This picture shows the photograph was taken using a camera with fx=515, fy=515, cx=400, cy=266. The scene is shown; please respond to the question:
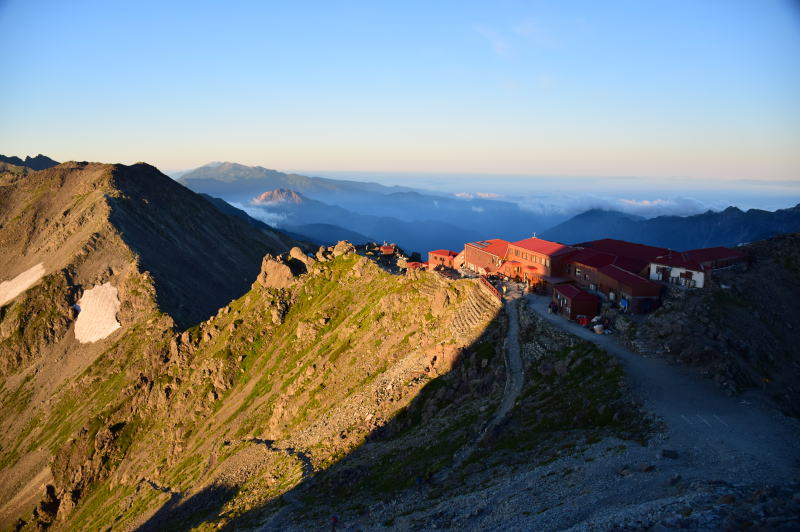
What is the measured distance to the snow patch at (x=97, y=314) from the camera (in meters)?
134

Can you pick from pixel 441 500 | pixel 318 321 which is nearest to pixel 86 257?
pixel 318 321

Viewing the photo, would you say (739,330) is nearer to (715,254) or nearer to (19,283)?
(715,254)

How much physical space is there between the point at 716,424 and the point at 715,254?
124 feet

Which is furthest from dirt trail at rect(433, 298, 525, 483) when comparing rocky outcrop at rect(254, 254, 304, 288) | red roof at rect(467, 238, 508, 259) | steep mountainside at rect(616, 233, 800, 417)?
rocky outcrop at rect(254, 254, 304, 288)

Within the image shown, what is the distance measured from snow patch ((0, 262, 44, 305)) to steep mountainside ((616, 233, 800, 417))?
536ft

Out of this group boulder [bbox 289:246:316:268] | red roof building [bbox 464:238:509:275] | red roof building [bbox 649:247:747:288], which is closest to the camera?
red roof building [bbox 649:247:747:288]

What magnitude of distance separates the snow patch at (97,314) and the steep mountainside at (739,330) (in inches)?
5014

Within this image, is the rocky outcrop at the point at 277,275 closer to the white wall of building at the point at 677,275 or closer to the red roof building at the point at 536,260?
the red roof building at the point at 536,260

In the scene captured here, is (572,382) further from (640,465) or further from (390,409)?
(390,409)

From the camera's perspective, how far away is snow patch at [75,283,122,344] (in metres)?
134

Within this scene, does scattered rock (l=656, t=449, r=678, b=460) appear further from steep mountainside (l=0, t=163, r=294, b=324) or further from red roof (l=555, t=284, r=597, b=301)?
steep mountainside (l=0, t=163, r=294, b=324)

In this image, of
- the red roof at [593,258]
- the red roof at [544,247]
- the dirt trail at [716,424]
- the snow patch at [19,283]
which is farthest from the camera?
the snow patch at [19,283]

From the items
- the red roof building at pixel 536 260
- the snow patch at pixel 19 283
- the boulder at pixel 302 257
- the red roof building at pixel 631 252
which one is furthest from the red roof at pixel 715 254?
the snow patch at pixel 19 283

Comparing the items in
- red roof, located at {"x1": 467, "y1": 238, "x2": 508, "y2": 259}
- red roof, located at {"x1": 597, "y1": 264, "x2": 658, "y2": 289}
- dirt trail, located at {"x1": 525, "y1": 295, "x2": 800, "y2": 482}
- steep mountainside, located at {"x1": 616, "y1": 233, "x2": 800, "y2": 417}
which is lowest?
dirt trail, located at {"x1": 525, "y1": 295, "x2": 800, "y2": 482}
